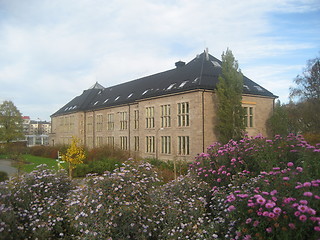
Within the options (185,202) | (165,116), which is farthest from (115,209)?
(165,116)

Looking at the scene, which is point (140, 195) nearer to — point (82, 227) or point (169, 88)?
point (82, 227)

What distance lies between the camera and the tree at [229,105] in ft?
82.2

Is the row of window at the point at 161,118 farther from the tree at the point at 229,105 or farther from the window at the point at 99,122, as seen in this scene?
the tree at the point at 229,105

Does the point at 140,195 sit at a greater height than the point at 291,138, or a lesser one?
lesser

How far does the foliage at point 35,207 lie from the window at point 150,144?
2169 cm

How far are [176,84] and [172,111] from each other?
2.89 metres

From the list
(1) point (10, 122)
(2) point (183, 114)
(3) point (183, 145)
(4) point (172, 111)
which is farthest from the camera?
(1) point (10, 122)

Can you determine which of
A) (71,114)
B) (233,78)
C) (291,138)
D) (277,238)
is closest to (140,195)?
(277,238)

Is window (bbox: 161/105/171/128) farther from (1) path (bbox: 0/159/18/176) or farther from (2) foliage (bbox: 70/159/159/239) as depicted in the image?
(2) foliage (bbox: 70/159/159/239)

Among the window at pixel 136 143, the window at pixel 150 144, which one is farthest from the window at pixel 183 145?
the window at pixel 136 143

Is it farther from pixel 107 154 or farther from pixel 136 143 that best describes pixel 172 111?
pixel 136 143

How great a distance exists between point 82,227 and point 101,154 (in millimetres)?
21780

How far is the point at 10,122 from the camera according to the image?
184 ft

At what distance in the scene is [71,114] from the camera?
49125mm
